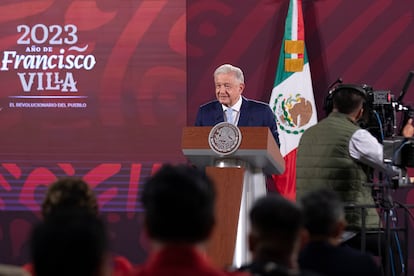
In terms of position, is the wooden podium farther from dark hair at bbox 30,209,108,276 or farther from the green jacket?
dark hair at bbox 30,209,108,276

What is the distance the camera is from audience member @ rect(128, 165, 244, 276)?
1.91 m

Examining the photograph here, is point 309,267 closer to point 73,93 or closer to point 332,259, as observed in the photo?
point 332,259

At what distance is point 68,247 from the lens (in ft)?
5.82

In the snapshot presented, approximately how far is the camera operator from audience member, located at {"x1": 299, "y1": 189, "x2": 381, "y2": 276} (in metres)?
2.14

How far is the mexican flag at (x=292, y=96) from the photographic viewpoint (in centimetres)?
705

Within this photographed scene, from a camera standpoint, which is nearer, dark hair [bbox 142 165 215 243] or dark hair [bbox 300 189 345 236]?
dark hair [bbox 142 165 215 243]

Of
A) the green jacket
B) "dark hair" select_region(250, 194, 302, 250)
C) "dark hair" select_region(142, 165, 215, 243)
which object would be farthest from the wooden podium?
"dark hair" select_region(142, 165, 215, 243)

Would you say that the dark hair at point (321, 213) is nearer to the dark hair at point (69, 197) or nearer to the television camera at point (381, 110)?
the dark hair at point (69, 197)

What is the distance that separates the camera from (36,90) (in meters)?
7.36

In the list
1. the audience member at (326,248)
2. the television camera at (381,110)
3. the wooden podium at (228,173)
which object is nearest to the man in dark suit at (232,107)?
the television camera at (381,110)

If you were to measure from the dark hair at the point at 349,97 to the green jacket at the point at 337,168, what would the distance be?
6 cm

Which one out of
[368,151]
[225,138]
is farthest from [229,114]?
[225,138]

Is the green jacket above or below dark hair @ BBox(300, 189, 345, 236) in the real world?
above

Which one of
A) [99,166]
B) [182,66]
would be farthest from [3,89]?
[182,66]
